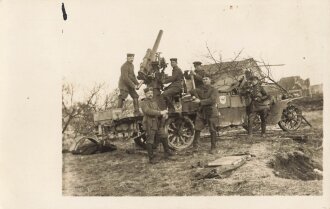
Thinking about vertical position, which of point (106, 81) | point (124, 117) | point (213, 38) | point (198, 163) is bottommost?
point (198, 163)

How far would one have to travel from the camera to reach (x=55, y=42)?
7.19m

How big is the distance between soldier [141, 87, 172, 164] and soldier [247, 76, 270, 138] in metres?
1.17

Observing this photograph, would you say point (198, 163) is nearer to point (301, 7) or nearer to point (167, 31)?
point (167, 31)

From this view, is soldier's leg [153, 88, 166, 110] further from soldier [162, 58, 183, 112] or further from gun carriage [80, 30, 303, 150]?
gun carriage [80, 30, 303, 150]

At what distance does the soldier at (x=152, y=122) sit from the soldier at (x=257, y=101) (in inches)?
46.0

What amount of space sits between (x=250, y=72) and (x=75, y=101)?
7.61 ft

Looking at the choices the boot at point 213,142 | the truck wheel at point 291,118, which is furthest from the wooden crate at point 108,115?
the truck wheel at point 291,118

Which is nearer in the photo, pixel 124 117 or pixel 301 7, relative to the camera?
pixel 301 7

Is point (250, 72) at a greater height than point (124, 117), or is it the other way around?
point (250, 72)

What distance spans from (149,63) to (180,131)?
3.34ft

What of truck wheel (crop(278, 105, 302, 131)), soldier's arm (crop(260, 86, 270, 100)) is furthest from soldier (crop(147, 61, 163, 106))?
truck wheel (crop(278, 105, 302, 131))

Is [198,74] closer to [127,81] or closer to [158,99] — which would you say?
[158,99]

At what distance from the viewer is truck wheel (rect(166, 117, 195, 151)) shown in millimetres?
7527

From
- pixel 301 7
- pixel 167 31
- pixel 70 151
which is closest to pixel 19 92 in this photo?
pixel 70 151
